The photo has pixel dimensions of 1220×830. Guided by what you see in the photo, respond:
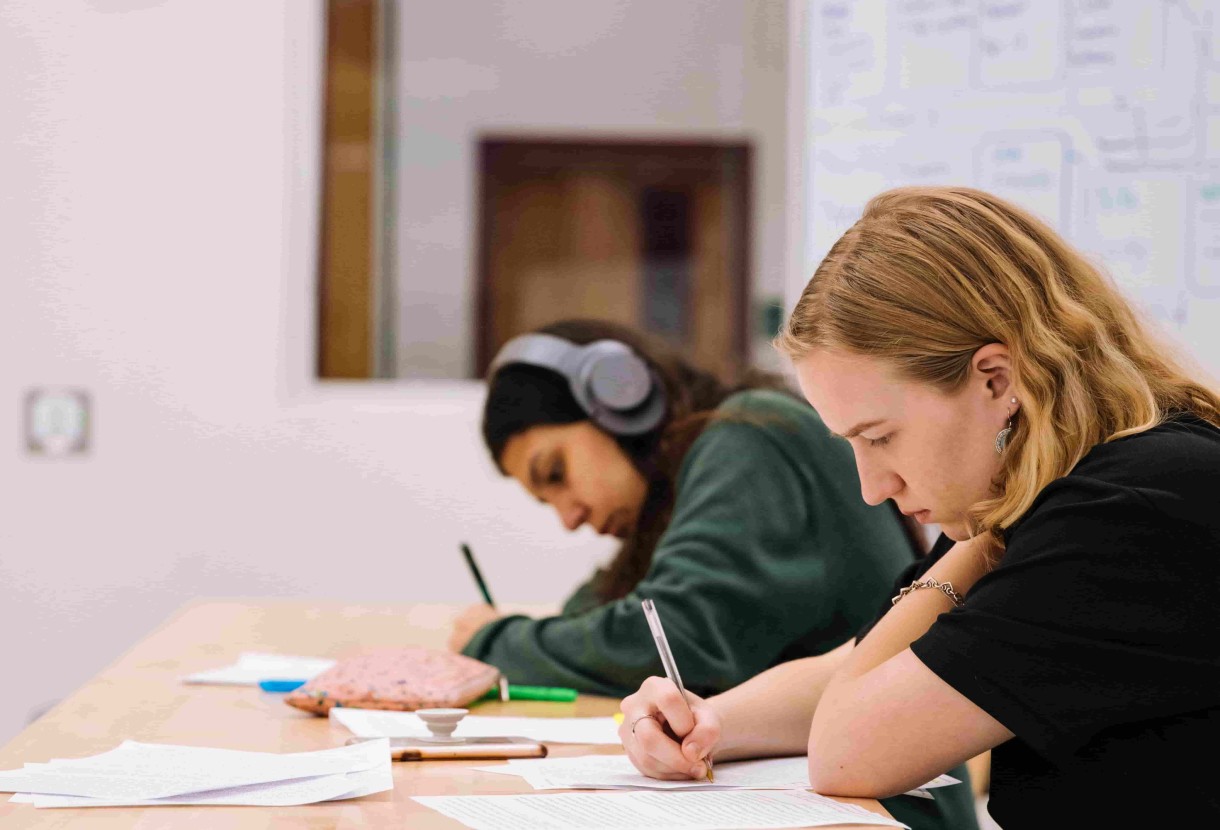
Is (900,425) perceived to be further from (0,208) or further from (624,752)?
(0,208)

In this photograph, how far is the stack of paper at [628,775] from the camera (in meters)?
1.07

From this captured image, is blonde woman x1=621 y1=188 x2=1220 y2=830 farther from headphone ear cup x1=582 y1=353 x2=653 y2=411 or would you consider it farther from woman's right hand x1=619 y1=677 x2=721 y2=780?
headphone ear cup x1=582 y1=353 x2=653 y2=411

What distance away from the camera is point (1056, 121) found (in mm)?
2600

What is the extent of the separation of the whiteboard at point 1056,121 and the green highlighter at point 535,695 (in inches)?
61.1

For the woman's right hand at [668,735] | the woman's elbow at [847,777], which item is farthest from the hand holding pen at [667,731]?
the woman's elbow at [847,777]

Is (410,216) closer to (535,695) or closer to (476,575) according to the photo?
(476,575)

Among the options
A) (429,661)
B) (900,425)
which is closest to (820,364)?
(900,425)

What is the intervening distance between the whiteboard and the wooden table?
4.36ft

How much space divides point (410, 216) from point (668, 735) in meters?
2.28

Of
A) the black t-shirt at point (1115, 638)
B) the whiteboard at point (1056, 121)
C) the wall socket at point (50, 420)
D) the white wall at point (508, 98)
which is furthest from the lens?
the white wall at point (508, 98)

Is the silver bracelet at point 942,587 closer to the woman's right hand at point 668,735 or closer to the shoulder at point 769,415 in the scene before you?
the woman's right hand at point 668,735

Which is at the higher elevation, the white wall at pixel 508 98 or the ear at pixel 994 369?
the white wall at pixel 508 98

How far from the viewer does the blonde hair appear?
990 millimetres

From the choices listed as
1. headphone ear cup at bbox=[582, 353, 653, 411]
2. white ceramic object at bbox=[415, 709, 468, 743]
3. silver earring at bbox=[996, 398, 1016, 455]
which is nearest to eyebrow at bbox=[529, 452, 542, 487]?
headphone ear cup at bbox=[582, 353, 653, 411]
